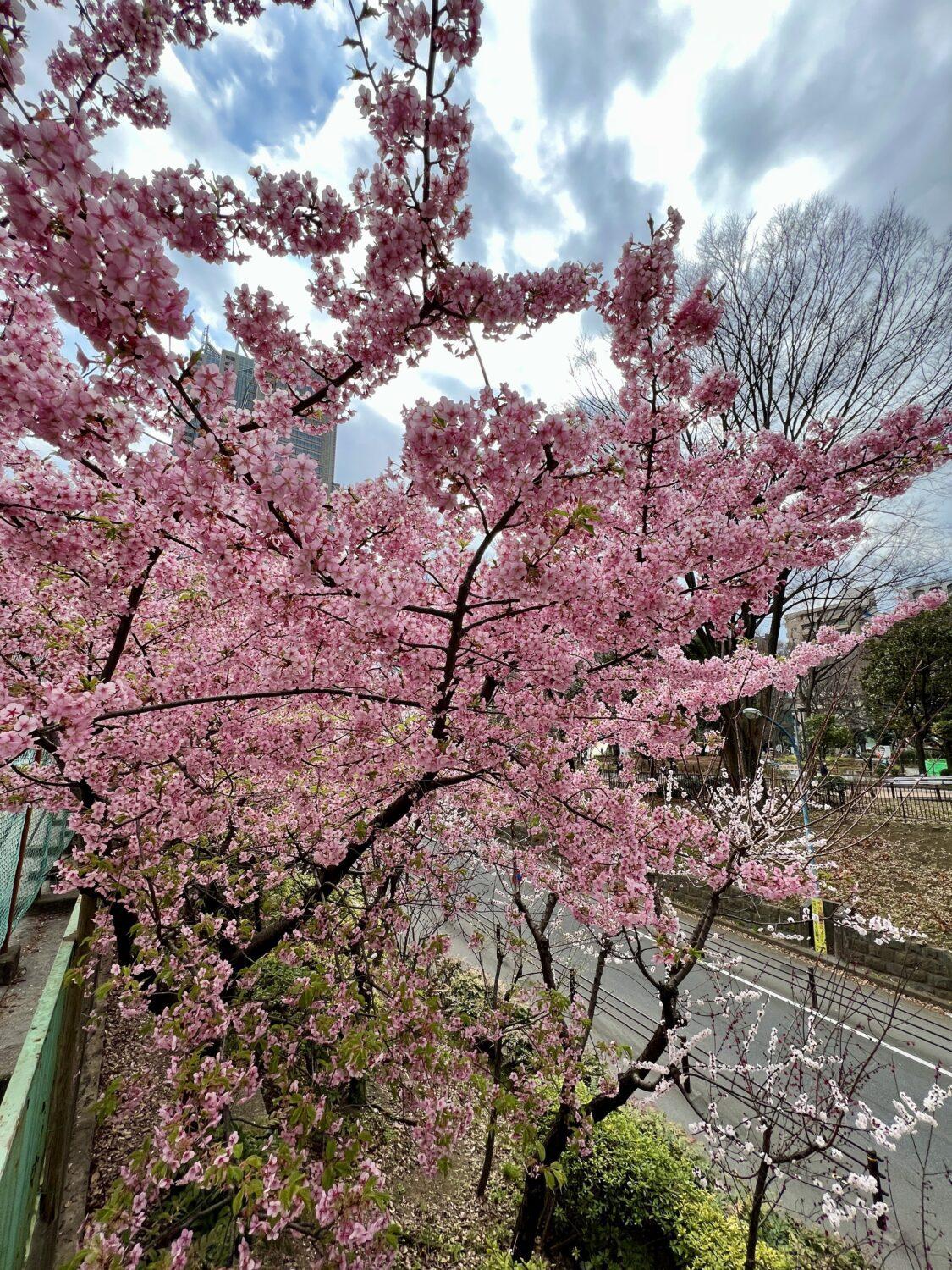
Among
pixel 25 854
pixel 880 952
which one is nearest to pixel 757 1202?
pixel 25 854

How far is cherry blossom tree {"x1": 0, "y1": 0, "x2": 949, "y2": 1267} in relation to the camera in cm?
217

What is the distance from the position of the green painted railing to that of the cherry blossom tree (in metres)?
0.45

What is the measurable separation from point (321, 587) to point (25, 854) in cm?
582

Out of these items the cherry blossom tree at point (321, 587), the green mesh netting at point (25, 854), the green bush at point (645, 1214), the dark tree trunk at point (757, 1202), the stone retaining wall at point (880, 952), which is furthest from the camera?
the stone retaining wall at point (880, 952)

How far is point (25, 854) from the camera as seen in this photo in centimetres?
581

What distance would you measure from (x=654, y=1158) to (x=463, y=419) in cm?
698

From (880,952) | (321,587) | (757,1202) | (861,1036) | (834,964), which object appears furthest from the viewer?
(880,952)

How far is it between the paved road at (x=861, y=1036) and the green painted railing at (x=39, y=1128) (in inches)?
146

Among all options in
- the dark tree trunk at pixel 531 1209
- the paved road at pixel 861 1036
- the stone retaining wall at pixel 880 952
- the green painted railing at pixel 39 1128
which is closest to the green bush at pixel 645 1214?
the dark tree trunk at pixel 531 1209

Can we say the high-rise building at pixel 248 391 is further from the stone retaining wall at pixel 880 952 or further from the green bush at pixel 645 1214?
the stone retaining wall at pixel 880 952

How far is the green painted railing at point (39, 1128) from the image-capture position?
239 cm

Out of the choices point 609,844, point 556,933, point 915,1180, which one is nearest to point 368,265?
point 609,844

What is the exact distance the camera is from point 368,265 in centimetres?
272

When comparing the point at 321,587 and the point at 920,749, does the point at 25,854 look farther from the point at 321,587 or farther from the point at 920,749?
the point at 920,749
